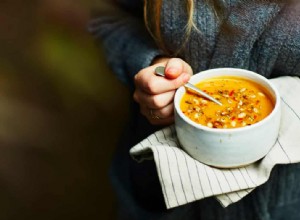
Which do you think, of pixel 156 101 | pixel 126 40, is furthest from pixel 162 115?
pixel 126 40

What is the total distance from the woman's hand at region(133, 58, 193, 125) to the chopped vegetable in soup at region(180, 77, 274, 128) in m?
0.02

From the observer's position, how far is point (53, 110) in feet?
1.69

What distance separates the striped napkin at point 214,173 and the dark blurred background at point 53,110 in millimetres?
112

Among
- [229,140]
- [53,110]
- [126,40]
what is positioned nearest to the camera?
[229,140]

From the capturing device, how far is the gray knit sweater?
50 cm

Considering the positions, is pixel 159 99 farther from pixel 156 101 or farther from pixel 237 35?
pixel 237 35

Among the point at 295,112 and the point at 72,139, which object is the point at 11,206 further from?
the point at 295,112

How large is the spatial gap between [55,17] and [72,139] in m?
0.15

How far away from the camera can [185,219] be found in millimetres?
589

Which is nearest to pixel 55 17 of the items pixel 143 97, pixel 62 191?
pixel 143 97

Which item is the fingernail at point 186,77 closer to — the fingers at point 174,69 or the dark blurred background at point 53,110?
the fingers at point 174,69

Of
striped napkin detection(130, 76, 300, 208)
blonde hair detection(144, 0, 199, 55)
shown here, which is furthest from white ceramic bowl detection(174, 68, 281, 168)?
blonde hair detection(144, 0, 199, 55)

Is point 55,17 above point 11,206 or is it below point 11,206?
above

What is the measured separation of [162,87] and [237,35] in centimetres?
10
